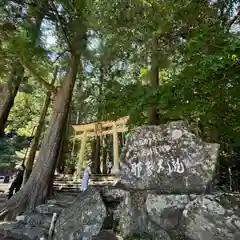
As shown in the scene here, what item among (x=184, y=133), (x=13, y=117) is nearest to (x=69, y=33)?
(x=184, y=133)

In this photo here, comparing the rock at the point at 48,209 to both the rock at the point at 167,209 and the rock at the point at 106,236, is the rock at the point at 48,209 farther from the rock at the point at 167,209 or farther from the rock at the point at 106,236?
the rock at the point at 167,209

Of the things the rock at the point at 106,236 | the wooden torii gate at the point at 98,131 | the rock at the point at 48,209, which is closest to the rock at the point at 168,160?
the rock at the point at 106,236

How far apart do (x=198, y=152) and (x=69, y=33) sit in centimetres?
518

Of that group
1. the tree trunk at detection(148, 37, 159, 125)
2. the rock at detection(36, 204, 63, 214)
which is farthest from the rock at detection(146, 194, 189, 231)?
the tree trunk at detection(148, 37, 159, 125)

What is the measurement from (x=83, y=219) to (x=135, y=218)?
754mm

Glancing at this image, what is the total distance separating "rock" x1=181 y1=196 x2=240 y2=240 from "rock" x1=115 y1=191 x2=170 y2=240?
0.37 meters

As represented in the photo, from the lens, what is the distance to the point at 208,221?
9.93ft

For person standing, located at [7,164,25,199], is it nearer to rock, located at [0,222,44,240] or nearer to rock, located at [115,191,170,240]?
rock, located at [0,222,44,240]

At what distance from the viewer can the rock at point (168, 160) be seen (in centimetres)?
354

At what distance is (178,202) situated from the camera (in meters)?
3.35

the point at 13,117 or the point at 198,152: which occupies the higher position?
the point at 13,117

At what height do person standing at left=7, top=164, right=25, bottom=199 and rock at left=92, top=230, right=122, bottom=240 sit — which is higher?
person standing at left=7, top=164, right=25, bottom=199

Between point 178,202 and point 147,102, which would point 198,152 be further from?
point 147,102

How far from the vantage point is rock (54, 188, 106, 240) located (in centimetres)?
362
